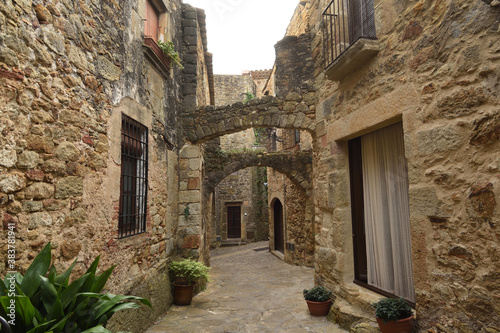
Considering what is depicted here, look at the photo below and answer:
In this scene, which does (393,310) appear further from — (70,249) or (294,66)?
(294,66)

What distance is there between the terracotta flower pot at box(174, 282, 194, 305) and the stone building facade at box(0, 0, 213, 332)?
0.62ft

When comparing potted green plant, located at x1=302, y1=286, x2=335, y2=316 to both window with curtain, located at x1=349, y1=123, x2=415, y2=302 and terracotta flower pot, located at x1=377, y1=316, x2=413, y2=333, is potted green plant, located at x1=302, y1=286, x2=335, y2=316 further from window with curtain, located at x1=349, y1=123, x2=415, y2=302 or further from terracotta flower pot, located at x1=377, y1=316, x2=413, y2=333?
terracotta flower pot, located at x1=377, y1=316, x2=413, y2=333

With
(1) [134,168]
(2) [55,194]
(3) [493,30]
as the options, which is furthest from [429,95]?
(1) [134,168]

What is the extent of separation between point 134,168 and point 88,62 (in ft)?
5.04

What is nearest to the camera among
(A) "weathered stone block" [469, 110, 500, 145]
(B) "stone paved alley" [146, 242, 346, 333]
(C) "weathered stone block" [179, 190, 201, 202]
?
(A) "weathered stone block" [469, 110, 500, 145]

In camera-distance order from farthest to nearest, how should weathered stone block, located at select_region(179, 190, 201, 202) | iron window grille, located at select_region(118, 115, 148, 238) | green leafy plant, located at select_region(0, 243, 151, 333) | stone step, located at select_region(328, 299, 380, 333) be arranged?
weathered stone block, located at select_region(179, 190, 201, 202) → iron window grille, located at select_region(118, 115, 148, 238) → stone step, located at select_region(328, 299, 380, 333) → green leafy plant, located at select_region(0, 243, 151, 333)

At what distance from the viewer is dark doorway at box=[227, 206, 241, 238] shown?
17.0 meters

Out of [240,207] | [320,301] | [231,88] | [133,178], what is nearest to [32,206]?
[133,178]

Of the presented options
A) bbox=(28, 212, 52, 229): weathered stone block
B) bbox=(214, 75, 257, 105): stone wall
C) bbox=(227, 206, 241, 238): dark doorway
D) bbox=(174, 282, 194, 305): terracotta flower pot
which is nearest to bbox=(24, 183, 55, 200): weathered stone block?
bbox=(28, 212, 52, 229): weathered stone block

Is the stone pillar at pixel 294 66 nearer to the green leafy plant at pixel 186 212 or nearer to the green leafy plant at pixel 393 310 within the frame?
the green leafy plant at pixel 186 212

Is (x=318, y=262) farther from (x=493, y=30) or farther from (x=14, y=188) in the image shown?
(x=14, y=188)

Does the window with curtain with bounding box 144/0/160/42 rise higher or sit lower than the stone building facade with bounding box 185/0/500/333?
higher

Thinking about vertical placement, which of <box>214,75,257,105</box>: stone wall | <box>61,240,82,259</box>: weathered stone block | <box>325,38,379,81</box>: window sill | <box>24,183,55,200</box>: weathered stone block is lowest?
<box>61,240,82,259</box>: weathered stone block

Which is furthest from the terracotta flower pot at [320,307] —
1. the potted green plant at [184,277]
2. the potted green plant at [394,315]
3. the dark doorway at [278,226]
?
the dark doorway at [278,226]
